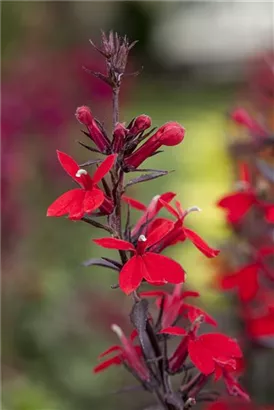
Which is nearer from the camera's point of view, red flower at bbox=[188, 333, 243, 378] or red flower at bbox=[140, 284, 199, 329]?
red flower at bbox=[188, 333, 243, 378]

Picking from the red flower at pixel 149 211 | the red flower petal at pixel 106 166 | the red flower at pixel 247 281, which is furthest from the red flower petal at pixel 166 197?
the red flower at pixel 247 281

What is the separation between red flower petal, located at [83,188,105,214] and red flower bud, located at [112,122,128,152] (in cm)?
6

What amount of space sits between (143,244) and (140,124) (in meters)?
0.13

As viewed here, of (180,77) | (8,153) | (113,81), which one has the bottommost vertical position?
(113,81)

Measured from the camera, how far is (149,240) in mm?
809

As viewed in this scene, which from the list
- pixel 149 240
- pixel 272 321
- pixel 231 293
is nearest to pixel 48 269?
pixel 231 293

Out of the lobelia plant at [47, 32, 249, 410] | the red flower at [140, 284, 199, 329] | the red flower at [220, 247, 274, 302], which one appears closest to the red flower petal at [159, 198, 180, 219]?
the lobelia plant at [47, 32, 249, 410]

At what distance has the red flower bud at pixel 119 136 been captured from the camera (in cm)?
78

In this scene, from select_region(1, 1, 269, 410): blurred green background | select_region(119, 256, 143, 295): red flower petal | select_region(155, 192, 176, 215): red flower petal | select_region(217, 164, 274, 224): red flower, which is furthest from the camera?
select_region(1, 1, 269, 410): blurred green background

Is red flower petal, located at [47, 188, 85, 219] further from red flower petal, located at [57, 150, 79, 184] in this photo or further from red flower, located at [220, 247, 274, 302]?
red flower, located at [220, 247, 274, 302]

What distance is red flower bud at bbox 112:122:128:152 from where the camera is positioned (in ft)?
2.54

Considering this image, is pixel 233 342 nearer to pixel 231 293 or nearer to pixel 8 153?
pixel 231 293

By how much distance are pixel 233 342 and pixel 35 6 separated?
5.88 meters

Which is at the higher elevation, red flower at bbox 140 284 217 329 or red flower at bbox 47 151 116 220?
red flower at bbox 47 151 116 220
